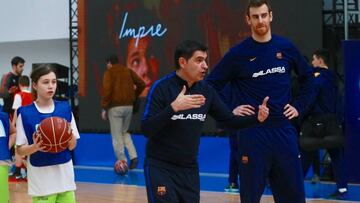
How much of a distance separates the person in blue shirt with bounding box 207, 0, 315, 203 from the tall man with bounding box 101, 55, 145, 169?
313 inches

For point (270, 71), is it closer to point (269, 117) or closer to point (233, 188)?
point (269, 117)

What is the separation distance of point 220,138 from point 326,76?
153 inches

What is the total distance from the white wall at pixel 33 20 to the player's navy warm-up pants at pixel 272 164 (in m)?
14.0

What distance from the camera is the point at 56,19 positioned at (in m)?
19.2

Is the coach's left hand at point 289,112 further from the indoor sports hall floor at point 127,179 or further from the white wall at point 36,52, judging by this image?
the white wall at point 36,52

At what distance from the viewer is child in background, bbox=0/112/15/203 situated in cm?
588

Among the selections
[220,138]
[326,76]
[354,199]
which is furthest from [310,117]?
[220,138]

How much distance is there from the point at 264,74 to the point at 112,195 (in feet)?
18.1

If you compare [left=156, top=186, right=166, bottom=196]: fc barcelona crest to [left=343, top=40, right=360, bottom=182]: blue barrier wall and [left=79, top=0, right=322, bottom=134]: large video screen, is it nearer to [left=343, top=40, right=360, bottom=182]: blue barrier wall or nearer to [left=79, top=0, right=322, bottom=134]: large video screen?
[left=343, top=40, right=360, bottom=182]: blue barrier wall

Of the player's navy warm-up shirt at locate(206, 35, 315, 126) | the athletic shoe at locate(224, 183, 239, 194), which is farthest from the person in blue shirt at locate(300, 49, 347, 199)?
the player's navy warm-up shirt at locate(206, 35, 315, 126)

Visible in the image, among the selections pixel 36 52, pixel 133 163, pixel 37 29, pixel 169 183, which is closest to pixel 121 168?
pixel 133 163

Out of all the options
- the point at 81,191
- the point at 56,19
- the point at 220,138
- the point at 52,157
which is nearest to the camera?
the point at 52,157

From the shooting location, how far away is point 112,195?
1049cm

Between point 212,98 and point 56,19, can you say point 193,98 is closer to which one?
point 212,98
